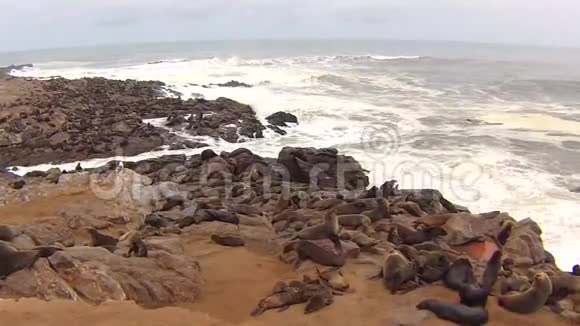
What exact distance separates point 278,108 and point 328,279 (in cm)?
2205

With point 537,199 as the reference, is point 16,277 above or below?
above

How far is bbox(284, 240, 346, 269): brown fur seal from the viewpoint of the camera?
24.0 feet

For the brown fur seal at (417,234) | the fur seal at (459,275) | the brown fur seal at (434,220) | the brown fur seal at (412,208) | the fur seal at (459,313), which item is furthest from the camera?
the brown fur seal at (412,208)

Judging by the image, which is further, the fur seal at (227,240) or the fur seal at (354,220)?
the fur seal at (354,220)

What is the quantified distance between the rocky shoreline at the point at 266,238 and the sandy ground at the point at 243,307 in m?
0.04

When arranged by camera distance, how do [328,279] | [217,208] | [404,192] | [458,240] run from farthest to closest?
1. [404,192]
2. [217,208]
3. [458,240]
4. [328,279]

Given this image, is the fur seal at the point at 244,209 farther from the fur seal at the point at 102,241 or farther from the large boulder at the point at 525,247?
the large boulder at the point at 525,247

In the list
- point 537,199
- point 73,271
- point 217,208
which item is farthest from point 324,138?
point 73,271

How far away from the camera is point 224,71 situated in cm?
5144

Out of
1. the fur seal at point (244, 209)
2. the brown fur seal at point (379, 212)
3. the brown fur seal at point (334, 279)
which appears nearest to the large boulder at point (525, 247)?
the brown fur seal at point (379, 212)

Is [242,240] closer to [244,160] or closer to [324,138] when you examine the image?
[244,160]

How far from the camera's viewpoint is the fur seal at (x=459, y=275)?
244 inches

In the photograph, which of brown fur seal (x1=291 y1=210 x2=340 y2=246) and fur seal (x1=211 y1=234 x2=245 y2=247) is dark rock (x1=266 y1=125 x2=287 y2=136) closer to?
fur seal (x1=211 y1=234 x2=245 y2=247)

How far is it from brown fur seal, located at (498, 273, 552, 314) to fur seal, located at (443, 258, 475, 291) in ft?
1.45
